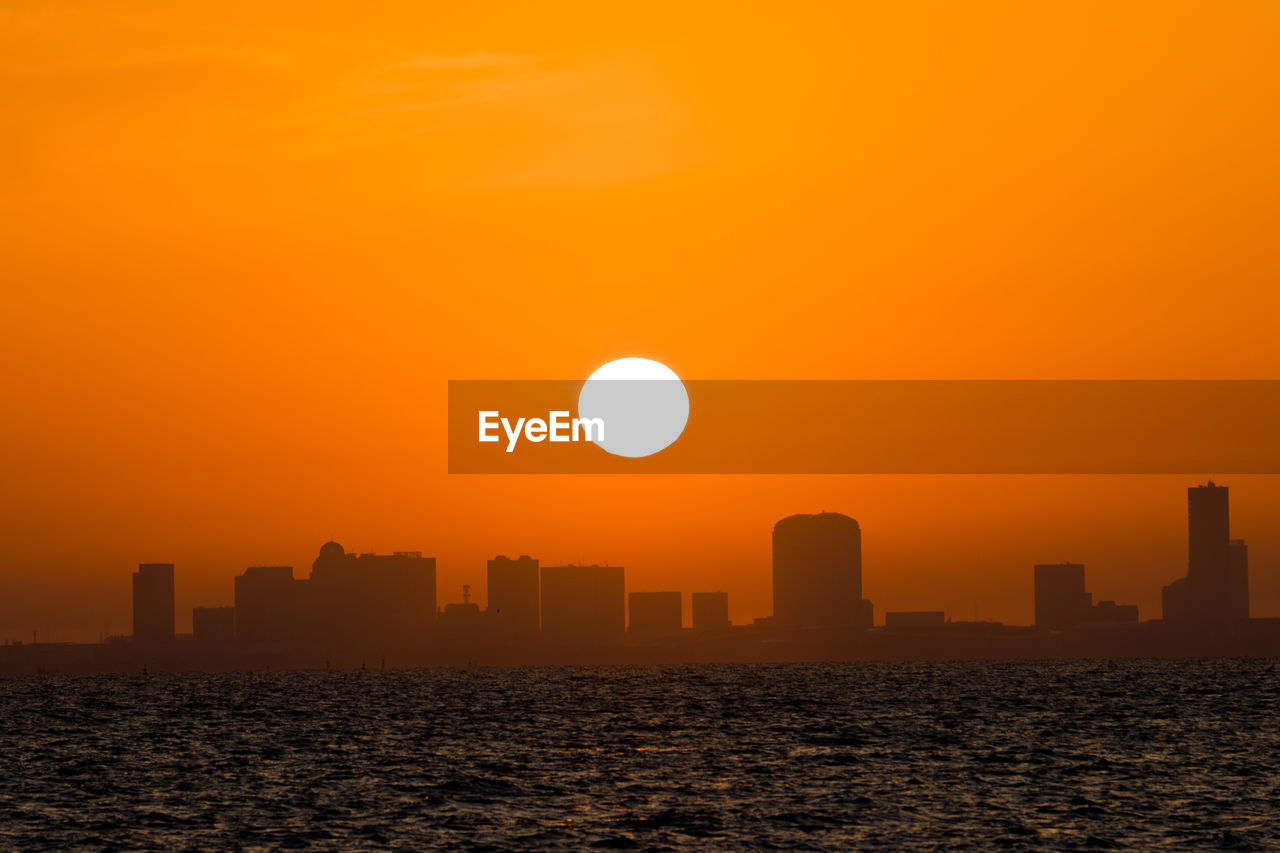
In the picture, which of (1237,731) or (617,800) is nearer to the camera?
(617,800)

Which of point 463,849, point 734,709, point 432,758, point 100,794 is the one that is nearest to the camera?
point 463,849

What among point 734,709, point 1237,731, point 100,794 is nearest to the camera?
point 100,794

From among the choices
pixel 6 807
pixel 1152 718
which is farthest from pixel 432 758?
pixel 1152 718

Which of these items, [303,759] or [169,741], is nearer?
[303,759]

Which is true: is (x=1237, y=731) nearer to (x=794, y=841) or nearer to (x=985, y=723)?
(x=985, y=723)

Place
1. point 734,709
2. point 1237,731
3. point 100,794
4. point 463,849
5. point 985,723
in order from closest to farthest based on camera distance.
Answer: point 463,849 < point 100,794 < point 1237,731 < point 985,723 < point 734,709

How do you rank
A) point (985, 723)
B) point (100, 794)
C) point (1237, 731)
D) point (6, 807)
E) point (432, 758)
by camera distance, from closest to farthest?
point (6, 807)
point (100, 794)
point (432, 758)
point (1237, 731)
point (985, 723)

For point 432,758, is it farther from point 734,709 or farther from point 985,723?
point 734,709

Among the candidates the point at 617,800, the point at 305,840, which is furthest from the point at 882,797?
the point at 305,840

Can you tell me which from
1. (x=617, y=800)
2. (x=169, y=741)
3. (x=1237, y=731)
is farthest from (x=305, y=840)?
(x=1237, y=731)
